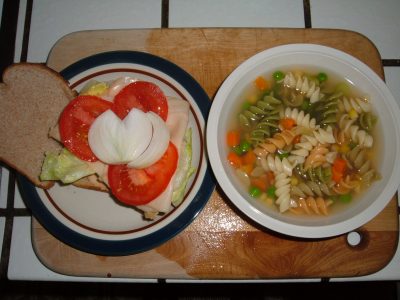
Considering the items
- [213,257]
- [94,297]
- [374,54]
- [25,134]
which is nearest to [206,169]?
[213,257]

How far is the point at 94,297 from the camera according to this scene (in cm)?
288

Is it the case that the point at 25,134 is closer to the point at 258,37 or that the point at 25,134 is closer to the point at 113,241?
the point at 113,241

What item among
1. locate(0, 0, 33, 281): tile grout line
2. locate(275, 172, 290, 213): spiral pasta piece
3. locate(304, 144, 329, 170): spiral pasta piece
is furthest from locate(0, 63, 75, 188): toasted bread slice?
locate(304, 144, 329, 170): spiral pasta piece

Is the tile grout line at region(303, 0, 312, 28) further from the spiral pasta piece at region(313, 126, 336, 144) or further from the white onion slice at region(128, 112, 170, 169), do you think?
the white onion slice at region(128, 112, 170, 169)

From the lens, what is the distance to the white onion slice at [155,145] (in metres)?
1.64

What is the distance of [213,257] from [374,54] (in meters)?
1.45

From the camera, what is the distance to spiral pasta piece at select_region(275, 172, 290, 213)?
1.74 metres

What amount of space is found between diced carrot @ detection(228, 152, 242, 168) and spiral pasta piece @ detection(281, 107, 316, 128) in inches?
12.7

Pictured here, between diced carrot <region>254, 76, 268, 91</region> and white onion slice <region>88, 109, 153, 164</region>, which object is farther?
diced carrot <region>254, 76, 268, 91</region>

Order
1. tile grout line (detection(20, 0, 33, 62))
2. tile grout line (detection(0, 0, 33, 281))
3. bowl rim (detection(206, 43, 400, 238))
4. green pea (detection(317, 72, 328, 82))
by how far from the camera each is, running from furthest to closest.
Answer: tile grout line (detection(20, 0, 33, 62)) < tile grout line (detection(0, 0, 33, 281)) < green pea (detection(317, 72, 328, 82)) < bowl rim (detection(206, 43, 400, 238))

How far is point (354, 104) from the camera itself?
1.88 metres

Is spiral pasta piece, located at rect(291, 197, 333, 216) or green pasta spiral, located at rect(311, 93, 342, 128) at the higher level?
green pasta spiral, located at rect(311, 93, 342, 128)

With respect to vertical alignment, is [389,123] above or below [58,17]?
below

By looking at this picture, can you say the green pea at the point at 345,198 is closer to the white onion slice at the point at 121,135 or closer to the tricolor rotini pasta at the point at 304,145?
the tricolor rotini pasta at the point at 304,145
